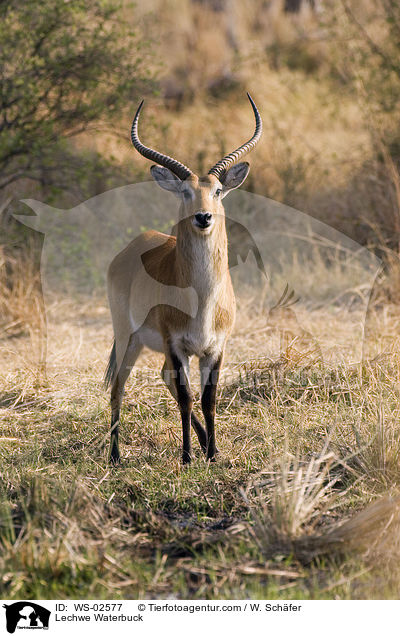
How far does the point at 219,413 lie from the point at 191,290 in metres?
1.37

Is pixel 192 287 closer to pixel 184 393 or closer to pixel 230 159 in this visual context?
pixel 184 393

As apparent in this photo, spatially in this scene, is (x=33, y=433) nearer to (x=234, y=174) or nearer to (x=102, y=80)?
(x=234, y=174)

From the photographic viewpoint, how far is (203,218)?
15.4ft

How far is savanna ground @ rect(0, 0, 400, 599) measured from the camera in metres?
3.73

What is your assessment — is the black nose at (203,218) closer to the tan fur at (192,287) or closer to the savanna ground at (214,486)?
the tan fur at (192,287)

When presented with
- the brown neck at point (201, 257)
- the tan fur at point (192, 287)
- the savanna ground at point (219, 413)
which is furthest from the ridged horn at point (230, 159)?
the savanna ground at point (219, 413)

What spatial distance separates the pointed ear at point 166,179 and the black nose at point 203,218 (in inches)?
17.5

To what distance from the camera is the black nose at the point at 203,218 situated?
15.4ft

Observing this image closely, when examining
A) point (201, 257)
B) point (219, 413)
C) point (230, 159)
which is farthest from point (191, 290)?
point (219, 413)

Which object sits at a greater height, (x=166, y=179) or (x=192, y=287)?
(x=166, y=179)

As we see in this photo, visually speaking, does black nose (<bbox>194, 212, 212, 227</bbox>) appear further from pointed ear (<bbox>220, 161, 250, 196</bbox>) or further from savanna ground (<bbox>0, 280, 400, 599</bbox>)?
savanna ground (<bbox>0, 280, 400, 599</bbox>)


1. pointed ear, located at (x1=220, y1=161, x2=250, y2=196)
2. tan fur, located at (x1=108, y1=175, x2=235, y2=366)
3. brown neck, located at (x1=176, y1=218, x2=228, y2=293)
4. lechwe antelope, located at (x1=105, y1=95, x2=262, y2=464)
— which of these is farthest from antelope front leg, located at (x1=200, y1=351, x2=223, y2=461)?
pointed ear, located at (x1=220, y1=161, x2=250, y2=196)
